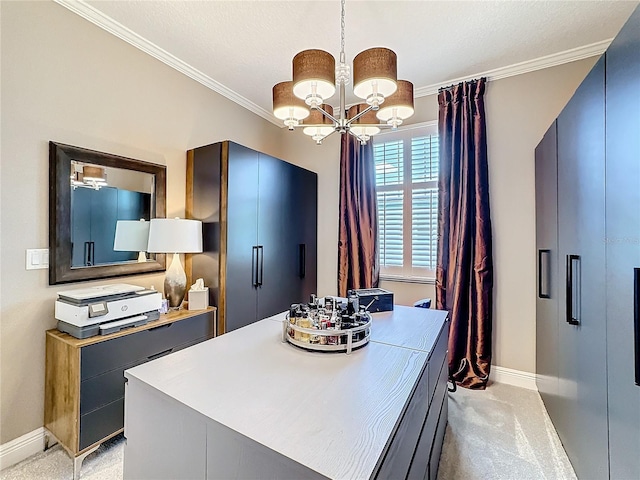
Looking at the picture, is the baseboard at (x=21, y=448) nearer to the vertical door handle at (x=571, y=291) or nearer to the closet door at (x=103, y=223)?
the closet door at (x=103, y=223)

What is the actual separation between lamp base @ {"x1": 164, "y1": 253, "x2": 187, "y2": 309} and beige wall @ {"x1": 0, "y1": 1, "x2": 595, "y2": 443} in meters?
0.19

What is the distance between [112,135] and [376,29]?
83.6 inches

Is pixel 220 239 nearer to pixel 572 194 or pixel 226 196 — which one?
pixel 226 196

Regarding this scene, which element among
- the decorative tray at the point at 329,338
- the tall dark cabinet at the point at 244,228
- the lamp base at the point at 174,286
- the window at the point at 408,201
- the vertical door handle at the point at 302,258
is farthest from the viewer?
the vertical door handle at the point at 302,258

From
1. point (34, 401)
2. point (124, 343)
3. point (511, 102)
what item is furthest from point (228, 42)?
point (34, 401)

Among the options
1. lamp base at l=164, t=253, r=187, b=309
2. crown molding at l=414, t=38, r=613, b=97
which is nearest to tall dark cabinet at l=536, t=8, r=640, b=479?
crown molding at l=414, t=38, r=613, b=97

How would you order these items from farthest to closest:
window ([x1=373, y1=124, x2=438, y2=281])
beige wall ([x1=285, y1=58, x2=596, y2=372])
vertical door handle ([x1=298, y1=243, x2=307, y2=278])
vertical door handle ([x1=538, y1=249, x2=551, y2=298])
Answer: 1. vertical door handle ([x1=298, y1=243, x2=307, y2=278])
2. window ([x1=373, y1=124, x2=438, y2=281])
3. beige wall ([x1=285, y1=58, x2=596, y2=372])
4. vertical door handle ([x1=538, y1=249, x2=551, y2=298])

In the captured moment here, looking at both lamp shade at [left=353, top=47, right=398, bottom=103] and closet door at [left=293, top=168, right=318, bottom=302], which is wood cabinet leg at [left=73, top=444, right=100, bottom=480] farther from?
lamp shade at [left=353, top=47, right=398, bottom=103]

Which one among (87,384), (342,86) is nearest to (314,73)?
(342,86)

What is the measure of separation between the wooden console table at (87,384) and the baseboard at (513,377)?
295 centimetres

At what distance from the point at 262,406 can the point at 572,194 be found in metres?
1.95

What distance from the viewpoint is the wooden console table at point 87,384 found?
1635 mm

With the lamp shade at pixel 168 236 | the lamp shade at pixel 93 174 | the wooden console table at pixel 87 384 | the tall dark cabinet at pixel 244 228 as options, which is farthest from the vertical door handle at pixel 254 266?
the lamp shade at pixel 93 174

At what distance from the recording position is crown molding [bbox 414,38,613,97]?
2381 millimetres
